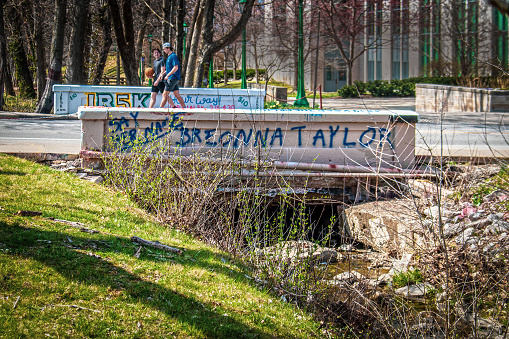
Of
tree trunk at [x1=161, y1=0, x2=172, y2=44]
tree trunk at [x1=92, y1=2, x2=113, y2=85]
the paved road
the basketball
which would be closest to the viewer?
the paved road

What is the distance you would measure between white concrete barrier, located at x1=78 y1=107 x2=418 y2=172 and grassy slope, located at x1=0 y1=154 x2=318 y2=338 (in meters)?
2.84

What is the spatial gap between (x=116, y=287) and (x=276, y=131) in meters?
5.39

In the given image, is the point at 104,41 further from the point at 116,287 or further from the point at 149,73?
the point at 116,287

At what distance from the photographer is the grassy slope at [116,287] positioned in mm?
3482

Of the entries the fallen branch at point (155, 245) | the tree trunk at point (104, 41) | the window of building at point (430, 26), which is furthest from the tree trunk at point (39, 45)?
the window of building at point (430, 26)

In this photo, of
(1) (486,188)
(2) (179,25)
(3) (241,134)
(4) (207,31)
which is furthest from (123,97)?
(1) (486,188)

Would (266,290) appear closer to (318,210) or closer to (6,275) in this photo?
(6,275)

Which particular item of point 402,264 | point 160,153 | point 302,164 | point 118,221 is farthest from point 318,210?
point 118,221

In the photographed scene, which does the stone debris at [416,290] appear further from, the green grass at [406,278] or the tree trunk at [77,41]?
the tree trunk at [77,41]

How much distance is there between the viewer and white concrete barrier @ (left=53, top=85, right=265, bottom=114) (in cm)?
1764

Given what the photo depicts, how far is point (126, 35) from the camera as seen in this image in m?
20.3

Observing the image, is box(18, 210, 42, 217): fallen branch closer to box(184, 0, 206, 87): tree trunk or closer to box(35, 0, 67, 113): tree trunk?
box(35, 0, 67, 113): tree trunk

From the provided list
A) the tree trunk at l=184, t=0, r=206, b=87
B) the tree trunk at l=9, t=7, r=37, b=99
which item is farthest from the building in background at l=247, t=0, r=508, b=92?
the tree trunk at l=9, t=7, r=37, b=99

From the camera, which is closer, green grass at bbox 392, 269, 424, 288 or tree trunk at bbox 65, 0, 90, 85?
green grass at bbox 392, 269, 424, 288
